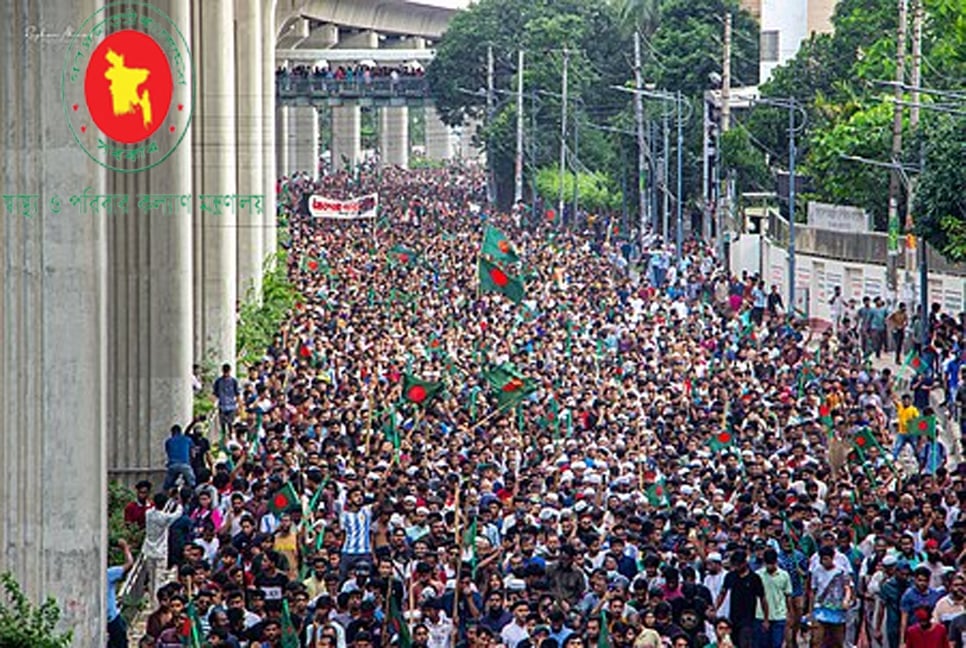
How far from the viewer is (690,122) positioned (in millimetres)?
82625

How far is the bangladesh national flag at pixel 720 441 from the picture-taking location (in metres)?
28.5

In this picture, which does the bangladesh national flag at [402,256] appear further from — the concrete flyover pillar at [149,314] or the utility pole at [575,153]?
the utility pole at [575,153]

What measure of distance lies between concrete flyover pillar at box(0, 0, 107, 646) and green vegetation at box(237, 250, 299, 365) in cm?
2115

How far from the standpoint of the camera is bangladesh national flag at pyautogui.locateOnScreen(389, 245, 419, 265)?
190ft

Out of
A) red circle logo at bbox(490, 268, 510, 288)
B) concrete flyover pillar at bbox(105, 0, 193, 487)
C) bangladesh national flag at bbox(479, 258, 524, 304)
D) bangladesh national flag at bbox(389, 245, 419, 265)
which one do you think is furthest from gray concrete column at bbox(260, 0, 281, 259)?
concrete flyover pillar at bbox(105, 0, 193, 487)

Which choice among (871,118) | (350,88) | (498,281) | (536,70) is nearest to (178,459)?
(498,281)

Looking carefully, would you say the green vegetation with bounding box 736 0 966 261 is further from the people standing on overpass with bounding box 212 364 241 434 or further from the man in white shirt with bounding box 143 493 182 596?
the man in white shirt with bounding box 143 493 182 596

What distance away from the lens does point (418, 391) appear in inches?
1235

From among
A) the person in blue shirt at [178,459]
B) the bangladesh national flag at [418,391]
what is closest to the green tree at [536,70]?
the bangladesh national flag at [418,391]

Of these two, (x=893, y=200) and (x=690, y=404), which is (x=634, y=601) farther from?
(x=893, y=200)

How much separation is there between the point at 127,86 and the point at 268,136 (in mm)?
33485

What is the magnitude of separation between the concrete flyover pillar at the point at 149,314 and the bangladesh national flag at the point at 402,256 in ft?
81.6

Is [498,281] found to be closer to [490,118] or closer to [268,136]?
[268,136]

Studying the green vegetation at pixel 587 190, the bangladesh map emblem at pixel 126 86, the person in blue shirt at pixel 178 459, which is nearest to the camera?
the bangladesh map emblem at pixel 126 86
